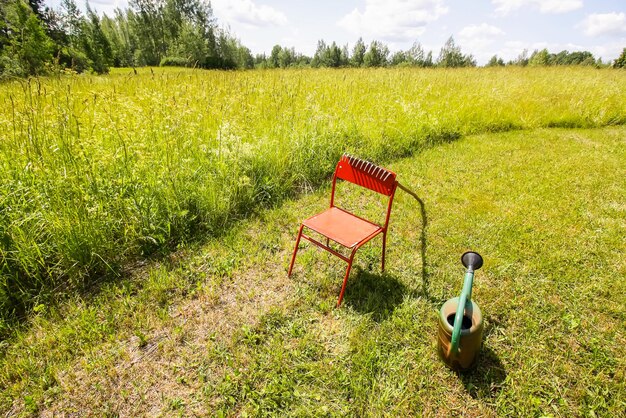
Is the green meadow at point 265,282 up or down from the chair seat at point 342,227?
down

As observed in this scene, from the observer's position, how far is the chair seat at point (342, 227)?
2832 millimetres

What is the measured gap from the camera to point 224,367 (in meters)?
2.37

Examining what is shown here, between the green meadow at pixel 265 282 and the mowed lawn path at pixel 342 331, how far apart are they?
0.05ft

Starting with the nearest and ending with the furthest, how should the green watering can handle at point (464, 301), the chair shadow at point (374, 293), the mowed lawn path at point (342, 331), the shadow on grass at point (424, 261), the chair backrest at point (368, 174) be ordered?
the green watering can handle at point (464, 301) < the mowed lawn path at point (342, 331) < the chair backrest at point (368, 174) < the chair shadow at point (374, 293) < the shadow on grass at point (424, 261)

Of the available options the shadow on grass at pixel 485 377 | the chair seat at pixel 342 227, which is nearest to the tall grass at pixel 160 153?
the chair seat at pixel 342 227

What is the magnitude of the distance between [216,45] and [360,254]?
4451 centimetres

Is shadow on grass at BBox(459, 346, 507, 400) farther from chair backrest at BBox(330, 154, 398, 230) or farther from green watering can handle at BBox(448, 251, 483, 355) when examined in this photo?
chair backrest at BBox(330, 154, 398, 230)

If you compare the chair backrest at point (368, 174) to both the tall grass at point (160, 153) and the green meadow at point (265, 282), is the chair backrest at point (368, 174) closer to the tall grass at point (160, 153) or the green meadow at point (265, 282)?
the green meadow at point (265, 282)

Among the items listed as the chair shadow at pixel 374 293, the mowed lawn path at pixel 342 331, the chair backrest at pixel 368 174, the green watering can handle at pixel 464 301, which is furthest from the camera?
the chair shadow at pixel 374 293

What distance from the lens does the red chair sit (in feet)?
9.09

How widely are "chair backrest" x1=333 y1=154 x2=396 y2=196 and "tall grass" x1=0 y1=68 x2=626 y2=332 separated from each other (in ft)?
5.60

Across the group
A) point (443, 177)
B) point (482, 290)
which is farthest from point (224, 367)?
point (443, 177)

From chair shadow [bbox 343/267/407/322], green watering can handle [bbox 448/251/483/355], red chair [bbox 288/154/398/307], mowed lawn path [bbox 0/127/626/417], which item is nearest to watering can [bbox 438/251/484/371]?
green watering can handle [bbox 448/251/483/355]

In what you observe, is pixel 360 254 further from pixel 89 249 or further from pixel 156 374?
pixel 89 249
